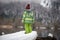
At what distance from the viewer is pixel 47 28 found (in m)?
2.07

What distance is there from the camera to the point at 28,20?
2.00 meters

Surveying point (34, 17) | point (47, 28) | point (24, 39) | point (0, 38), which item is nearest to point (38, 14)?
point (34, 17)

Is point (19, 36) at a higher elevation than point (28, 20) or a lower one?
lower

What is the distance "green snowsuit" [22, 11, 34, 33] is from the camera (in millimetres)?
1997

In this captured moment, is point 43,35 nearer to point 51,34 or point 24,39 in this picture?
point 51,34

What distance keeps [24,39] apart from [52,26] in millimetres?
391

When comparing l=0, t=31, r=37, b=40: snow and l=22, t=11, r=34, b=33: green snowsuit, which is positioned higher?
l=22, t=11, r=34, b=33: green snowsuit

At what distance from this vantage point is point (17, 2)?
6.72ft

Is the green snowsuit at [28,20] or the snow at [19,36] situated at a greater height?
the green snowsuit at [28,20]

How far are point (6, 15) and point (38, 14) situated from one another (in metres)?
0.40

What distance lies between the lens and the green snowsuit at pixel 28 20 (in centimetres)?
200

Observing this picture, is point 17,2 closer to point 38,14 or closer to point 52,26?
point 38,14

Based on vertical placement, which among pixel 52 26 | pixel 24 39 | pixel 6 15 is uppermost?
pixel 6 15

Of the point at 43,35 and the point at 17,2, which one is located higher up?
the point at 17,2
